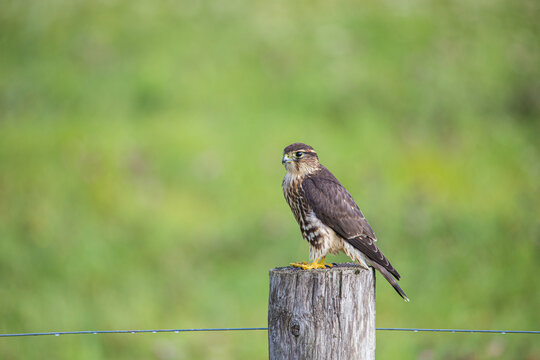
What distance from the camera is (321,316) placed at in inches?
100

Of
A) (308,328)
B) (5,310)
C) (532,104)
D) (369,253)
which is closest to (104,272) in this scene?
(5,310)

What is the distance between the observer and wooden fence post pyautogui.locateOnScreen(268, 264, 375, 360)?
99.4 inches

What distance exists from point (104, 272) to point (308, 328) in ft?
17.2

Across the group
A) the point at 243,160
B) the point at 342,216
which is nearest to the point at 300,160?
the point at 342,216

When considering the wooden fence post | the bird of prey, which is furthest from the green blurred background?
the wooden fence post

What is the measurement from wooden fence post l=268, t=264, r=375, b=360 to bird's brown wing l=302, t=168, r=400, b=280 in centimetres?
88

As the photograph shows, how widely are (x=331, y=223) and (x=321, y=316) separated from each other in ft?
3.70

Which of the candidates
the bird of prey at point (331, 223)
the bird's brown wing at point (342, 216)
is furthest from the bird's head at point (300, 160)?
the bird's brown wing at point (342, 216)

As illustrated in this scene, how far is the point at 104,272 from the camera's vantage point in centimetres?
727

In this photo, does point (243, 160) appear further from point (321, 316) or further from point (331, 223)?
point (321, 316)

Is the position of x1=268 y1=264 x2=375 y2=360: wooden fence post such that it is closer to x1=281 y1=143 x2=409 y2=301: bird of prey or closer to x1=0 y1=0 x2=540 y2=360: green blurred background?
x1=281 y1=143 x2=409 y2=301: bird of prey

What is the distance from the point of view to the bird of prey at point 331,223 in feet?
11.6

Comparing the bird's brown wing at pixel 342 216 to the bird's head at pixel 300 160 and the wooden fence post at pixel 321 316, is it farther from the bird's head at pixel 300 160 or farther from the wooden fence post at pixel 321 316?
the wooden fence post at pixel 321 316

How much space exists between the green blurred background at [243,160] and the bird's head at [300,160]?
2.75 metres
